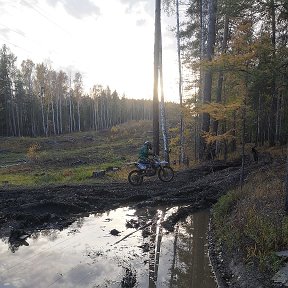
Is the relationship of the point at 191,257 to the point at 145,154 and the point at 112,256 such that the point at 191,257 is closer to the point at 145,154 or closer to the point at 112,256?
the point at 112,256

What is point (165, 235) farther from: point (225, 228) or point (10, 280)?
point (10, 280)

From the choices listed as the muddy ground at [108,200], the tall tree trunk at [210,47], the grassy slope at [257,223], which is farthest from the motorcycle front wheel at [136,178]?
the tall tree trunk at [210,47]

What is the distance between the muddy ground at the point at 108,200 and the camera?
386 inches

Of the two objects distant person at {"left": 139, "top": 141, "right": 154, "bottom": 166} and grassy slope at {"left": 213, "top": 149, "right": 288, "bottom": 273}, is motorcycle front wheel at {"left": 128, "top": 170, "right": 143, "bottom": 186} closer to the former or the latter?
distant person at {"left": 139, "top": 141, "right": 154, "bottom": 166}

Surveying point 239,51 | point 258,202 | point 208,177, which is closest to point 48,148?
point 208,177

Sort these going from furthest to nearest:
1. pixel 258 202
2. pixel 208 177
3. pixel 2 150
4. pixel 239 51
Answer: pixel 2 150 → pixel 208 177 → pixel 239 51 → pixel 258 202

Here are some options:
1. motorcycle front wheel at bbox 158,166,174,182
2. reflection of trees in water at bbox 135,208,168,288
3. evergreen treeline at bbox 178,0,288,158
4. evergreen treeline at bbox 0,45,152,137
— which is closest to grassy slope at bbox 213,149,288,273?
reflection of trees in water at bbox 135,208,168,288

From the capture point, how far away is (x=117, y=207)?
39.8ft

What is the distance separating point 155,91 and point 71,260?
44.7ft

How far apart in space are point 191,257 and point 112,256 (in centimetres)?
179

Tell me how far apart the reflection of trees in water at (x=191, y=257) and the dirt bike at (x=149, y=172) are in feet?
15.9

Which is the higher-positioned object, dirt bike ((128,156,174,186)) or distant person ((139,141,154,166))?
distant person ((139,141,154,166))

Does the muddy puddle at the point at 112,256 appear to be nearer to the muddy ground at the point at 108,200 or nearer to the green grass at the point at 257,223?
the muddy ground at the point at 108,200

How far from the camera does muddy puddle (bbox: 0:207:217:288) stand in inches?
264
